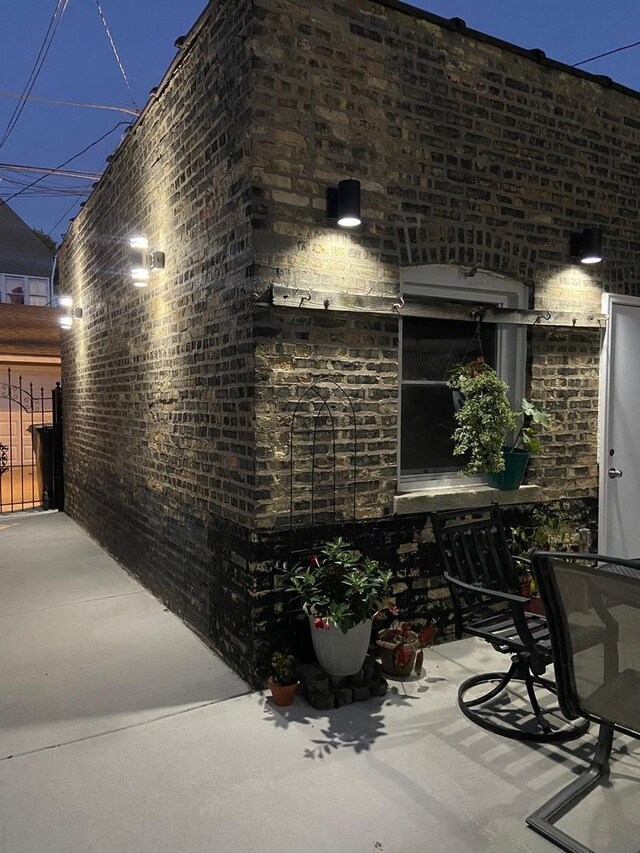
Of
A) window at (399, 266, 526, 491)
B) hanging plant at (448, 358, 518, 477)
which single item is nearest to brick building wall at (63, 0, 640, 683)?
window at (399, 266, 526, 491)

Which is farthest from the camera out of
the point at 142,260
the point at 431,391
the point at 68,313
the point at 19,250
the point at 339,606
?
the point at 19,250

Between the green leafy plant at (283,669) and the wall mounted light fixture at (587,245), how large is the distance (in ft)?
10.9

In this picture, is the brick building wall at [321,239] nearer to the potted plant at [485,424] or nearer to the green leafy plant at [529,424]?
the green leafy plant at [529,424]

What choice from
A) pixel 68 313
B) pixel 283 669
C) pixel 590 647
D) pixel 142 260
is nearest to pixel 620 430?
pixel 590 647

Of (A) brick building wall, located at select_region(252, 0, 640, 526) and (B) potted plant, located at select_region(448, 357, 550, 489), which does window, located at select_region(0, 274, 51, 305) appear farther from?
(B) potted plant, located at select_region(448, 357, 550, 489)

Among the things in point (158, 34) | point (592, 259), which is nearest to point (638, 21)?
point (158, 34)

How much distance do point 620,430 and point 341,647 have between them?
115 inches

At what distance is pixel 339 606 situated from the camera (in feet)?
9.68

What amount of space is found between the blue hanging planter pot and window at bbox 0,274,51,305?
1608 centimetres

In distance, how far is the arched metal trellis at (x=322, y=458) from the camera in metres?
3.23

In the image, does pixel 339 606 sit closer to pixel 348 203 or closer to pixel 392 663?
pixel 392 663

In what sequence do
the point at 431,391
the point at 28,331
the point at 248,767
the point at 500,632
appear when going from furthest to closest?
the point at 28,331 → the point at 431,391 → the point at 500,632 → the point at 248,767

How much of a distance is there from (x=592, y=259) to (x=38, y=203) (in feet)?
391

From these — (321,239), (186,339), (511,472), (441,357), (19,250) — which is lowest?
(511,472)
